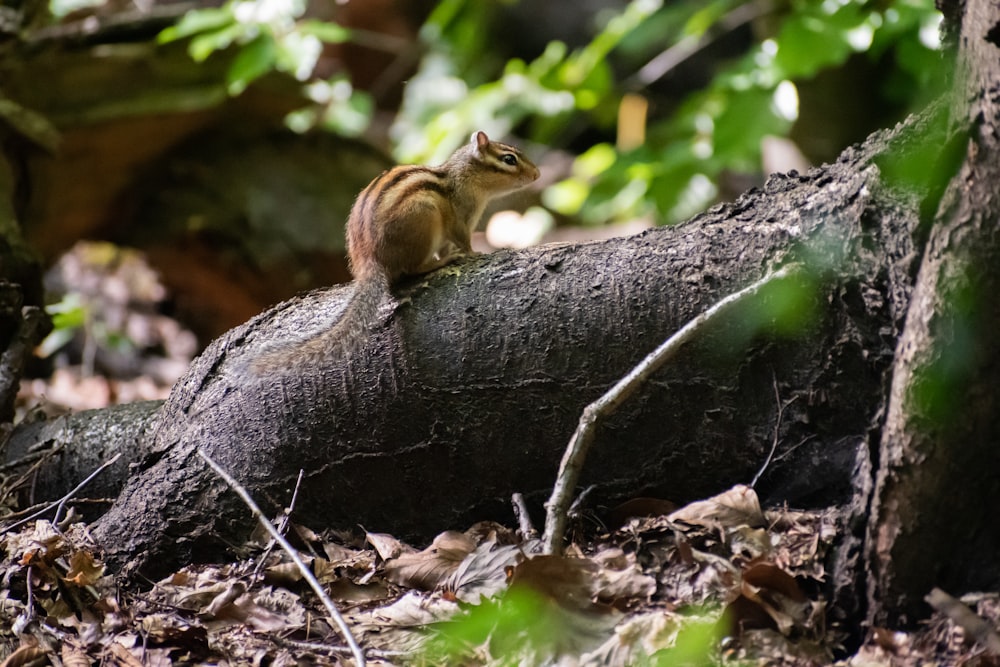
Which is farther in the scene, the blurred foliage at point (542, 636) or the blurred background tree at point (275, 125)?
the blurred background tree at point (275, 125)

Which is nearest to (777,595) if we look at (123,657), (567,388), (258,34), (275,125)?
(567,388)

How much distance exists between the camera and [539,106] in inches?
283

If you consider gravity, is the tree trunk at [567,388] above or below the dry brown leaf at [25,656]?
above

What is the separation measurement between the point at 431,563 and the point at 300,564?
0.36 meters

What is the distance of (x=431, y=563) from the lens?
2.63 m

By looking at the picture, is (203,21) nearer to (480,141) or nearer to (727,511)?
(480,141)

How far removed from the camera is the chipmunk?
2955 millimetres

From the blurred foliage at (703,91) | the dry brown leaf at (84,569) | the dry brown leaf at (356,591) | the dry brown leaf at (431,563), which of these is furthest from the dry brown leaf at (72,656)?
the blurred foliage at (703,91)

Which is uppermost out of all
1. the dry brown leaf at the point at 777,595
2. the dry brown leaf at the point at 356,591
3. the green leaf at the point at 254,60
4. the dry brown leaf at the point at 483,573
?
the green leaf at the point at 254,60

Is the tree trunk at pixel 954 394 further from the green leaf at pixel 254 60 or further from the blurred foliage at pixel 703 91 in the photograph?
the green leaf at pixel 254 60

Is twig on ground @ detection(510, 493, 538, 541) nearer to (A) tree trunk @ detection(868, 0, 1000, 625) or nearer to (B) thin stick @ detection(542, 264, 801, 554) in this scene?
(B) thin stick @ detection(542, 264, 801, 554)

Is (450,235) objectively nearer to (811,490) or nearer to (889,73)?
(811,490)

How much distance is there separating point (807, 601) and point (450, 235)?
1939 mm

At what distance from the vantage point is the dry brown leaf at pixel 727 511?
8.11 ft
